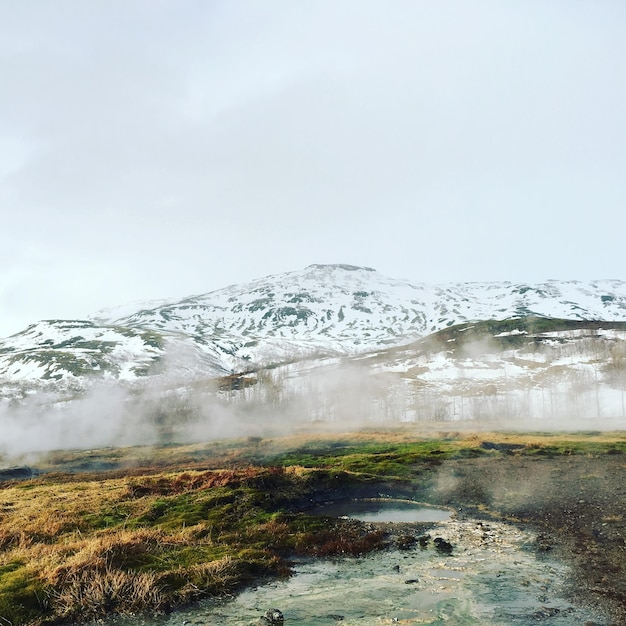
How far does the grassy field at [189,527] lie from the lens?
60.7 feet

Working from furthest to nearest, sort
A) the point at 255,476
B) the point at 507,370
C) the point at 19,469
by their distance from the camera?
1. the point at 507,370
2. the point at 19,469
3. the point at 255,476

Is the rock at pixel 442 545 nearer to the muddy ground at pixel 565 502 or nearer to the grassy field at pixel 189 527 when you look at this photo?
the grassy field at pixel 189 527

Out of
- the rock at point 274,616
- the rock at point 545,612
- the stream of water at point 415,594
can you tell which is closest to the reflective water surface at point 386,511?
the stream of water at point 415,594

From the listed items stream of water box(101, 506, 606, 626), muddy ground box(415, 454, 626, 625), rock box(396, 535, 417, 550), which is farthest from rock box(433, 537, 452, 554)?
muddy ground box(415, 454, 626, 625)

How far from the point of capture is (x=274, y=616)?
1720 centimetres

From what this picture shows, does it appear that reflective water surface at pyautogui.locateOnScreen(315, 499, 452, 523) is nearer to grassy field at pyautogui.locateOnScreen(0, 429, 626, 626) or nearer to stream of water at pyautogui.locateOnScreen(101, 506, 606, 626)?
grassy field at pyautogui.locateOnScreen(0, 429, 626, 626)

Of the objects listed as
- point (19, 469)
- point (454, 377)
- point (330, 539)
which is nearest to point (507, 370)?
point (454, 377)

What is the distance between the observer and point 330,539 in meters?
27.2

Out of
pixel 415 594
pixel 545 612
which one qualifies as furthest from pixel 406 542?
pixel 545 612

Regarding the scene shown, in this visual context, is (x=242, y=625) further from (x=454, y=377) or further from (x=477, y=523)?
(x=454, y=377)

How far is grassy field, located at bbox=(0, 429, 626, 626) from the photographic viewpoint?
60.7 ft

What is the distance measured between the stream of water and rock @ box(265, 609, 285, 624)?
144 millimetres

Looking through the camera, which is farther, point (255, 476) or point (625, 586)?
point (255, 476)

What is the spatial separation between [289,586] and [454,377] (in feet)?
576
